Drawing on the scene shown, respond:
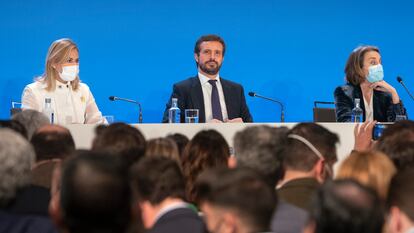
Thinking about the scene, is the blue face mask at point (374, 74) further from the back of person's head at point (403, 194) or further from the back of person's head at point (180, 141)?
the back of person's head at point (403, 194)

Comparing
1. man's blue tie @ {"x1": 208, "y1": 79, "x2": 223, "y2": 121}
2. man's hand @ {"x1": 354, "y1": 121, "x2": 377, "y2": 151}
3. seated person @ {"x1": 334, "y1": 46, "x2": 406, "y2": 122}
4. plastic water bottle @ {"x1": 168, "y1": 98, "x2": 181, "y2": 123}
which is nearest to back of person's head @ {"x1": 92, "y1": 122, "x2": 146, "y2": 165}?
man's hand @ {"x1": 354, "y1": 121, "x2": 377, "y2": 151}

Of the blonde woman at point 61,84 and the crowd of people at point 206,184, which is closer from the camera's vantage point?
the crowd of people at point 206,184

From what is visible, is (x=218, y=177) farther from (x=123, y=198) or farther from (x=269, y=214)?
(x=123, y=198)

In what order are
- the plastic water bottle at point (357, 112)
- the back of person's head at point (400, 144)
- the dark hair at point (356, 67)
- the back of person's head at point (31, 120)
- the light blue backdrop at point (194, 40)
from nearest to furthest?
the back of person's head at point (400, 144), the back of person's head at point (31, 120), the plastic water bottle at point (357, 112), the dark hair at point (356, 67), the light blue backdrop at point (194, 40)

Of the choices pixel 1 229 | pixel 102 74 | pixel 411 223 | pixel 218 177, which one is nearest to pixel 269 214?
pixel 218 177

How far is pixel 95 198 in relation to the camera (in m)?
1.66

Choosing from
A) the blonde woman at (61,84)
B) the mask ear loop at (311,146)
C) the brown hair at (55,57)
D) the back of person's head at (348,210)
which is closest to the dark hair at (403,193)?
the back of person's head at (348,210)

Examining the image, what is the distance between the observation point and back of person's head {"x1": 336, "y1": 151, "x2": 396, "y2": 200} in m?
2.31

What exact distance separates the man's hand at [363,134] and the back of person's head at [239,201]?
9.66 feet

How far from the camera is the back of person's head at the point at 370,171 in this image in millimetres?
2311

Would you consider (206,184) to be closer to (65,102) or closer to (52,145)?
(52,145)

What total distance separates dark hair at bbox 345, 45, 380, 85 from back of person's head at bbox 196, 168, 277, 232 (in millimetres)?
4123

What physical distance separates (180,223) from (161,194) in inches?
4.7

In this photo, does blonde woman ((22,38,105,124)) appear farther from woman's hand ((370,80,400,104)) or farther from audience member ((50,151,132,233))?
audience member ((50,151,132,233))
